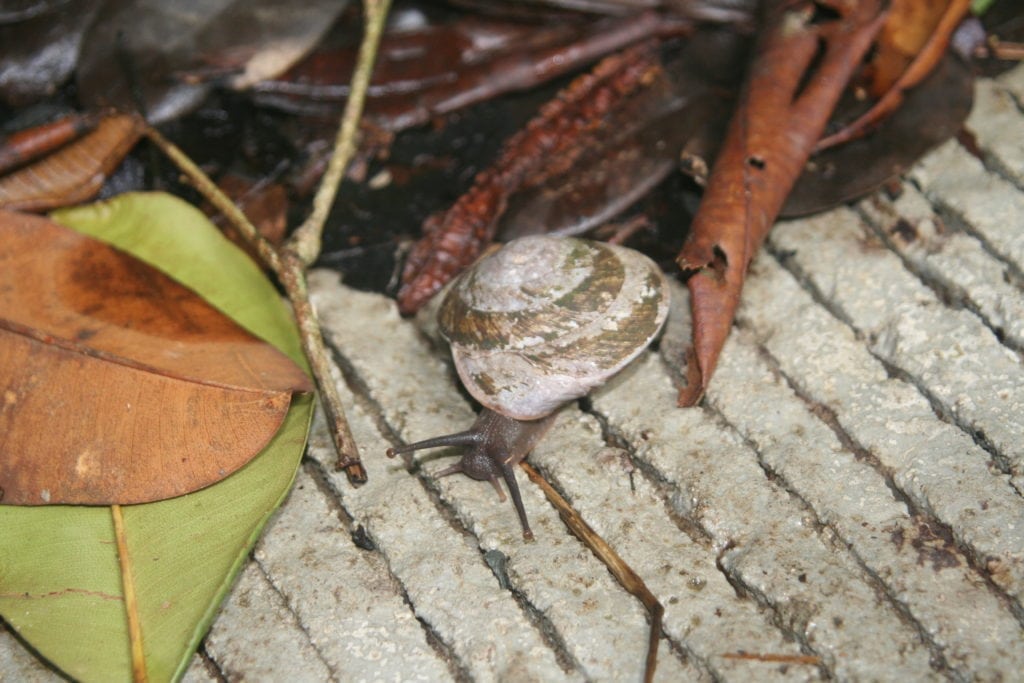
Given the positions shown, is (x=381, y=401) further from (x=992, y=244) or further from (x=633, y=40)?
(x=992, y=244)

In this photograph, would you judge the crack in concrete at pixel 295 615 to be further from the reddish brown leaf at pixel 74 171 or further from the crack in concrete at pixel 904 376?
the crack in concrete at pixel 904 376

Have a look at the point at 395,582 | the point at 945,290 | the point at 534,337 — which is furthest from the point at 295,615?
the point at 945,290

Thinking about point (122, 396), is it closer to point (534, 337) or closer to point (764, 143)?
point (534, 337)

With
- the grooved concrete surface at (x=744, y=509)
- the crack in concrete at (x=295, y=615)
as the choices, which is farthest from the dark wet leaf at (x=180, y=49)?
the crack in concrete at (x=295, y=615)

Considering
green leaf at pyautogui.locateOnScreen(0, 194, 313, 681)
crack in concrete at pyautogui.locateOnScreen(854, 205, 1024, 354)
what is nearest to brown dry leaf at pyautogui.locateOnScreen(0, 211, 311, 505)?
green leaf at pyautogui.locateOnScreen(0, 194, 313, 681)

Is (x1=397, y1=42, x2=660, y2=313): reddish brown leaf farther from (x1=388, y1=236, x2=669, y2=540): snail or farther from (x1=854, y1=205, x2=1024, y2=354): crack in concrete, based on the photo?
(x1=854, y1=205, x2=1024, y2=354): crack in concrete

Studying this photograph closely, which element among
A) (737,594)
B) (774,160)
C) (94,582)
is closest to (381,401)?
(94,582)
